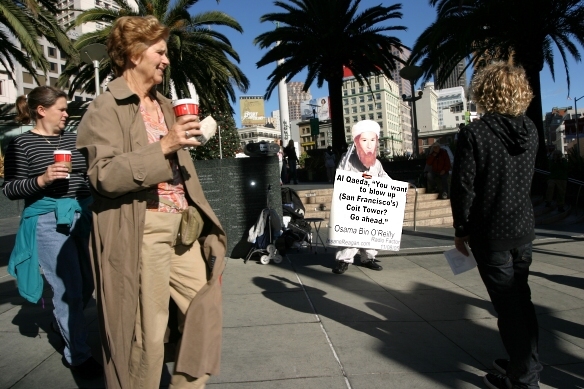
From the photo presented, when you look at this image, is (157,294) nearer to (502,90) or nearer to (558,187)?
(502,90)

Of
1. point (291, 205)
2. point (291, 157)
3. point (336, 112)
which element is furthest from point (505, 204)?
point (336, 112)

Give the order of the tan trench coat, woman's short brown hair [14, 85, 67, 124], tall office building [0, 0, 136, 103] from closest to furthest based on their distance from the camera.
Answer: the tan trench coat → woman's short brown hair [14, 85, 67, 124] → tall office building [0, 0, 136, 103]

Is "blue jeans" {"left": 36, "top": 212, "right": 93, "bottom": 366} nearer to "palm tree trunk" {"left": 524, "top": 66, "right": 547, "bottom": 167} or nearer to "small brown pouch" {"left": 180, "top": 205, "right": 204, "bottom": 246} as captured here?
"small brown pouch" {"left": 180, "top": 205, "right": 204, "bottom": 246}

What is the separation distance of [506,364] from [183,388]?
200 cm

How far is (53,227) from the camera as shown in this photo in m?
3.13

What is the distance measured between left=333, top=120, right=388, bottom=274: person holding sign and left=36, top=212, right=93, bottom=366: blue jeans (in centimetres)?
338

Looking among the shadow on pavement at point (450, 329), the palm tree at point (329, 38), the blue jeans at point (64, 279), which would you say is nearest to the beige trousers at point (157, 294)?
the blue jeans at point (64, 279)

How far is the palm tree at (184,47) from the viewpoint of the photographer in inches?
657

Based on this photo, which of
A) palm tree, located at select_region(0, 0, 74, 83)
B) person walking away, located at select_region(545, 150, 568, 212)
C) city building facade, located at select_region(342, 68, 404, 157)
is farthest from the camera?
city building facade, located at select_region(342, 68, 404, 157)

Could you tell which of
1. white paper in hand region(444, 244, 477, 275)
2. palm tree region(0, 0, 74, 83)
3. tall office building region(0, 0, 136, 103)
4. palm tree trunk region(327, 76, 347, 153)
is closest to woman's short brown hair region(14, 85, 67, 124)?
white paper in hand region(444, 244, 477, 275)

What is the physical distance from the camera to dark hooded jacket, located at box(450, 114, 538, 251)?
2750 mm

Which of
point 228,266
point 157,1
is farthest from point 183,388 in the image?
point 157,1

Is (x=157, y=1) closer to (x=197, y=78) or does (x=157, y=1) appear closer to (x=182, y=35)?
(x=182, y=35)

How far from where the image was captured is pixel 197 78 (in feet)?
62.8
